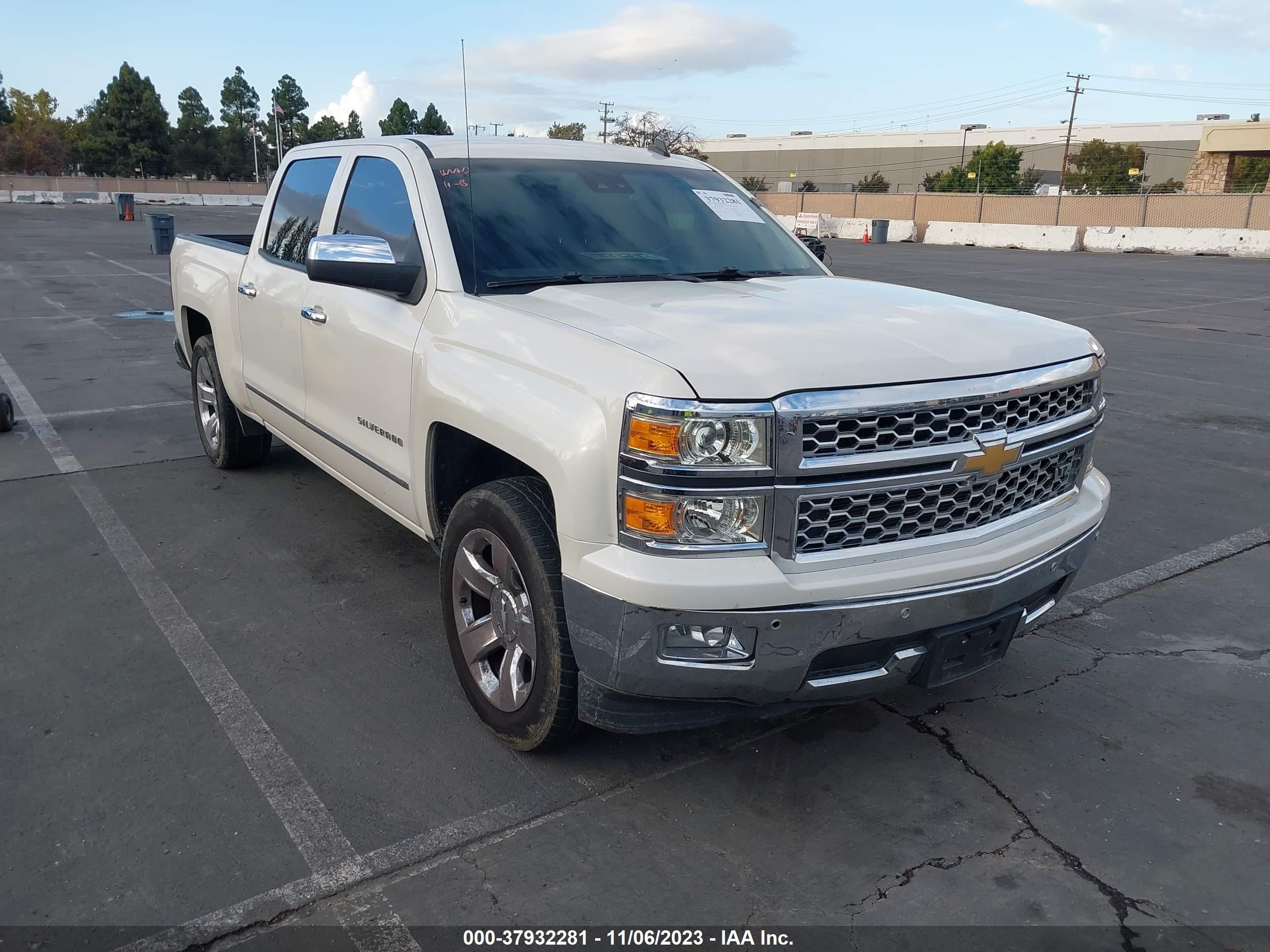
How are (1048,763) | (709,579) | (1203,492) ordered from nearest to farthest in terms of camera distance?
(709,579), (1048,763), (1203,492)

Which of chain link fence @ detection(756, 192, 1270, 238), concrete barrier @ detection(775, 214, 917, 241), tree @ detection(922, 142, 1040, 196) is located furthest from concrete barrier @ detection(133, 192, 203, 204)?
tree @ detection(922, 142, 1040, 196)

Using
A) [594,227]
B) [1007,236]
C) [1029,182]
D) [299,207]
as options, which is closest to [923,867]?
[594,227]

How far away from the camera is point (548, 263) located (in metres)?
3.72

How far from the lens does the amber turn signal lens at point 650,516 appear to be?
2551 millimetres

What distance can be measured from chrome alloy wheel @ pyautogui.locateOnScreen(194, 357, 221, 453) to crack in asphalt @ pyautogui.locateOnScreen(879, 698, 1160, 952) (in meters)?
4.59

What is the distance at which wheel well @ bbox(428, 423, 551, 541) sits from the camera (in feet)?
11.2

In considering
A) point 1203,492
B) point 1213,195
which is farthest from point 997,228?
point 1203,492

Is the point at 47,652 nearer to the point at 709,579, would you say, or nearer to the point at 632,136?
the point at 709,579

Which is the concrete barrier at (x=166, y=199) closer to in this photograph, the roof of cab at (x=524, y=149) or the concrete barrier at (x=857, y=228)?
the concrete barrier at (x=857, y=228)

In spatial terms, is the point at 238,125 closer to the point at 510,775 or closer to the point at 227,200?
the point at 227,200

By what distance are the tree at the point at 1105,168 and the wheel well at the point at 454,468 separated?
76193mm

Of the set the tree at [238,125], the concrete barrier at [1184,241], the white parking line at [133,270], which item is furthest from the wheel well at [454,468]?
the tree at [238,125]

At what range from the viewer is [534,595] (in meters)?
2.89

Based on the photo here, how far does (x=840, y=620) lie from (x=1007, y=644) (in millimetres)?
781
